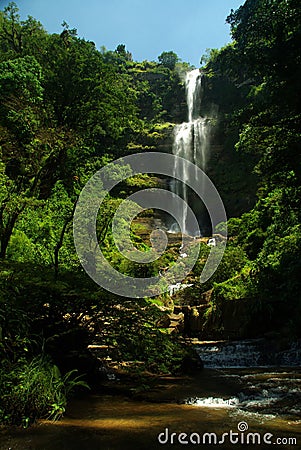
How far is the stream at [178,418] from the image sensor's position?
303cm

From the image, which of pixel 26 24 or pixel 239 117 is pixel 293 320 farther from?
pixel 26 24

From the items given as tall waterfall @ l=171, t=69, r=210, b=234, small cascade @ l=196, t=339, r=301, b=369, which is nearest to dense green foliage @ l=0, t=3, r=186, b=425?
small cascade @ l=196, t=339, r=301, b=369

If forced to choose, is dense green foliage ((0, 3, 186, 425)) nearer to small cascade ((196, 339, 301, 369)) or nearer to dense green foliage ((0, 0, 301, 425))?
dense green foliage ((0, 0, 301, 425))

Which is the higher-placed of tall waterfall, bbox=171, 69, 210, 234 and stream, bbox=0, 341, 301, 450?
tall waterfall, bbox=171, 69, 210, 234

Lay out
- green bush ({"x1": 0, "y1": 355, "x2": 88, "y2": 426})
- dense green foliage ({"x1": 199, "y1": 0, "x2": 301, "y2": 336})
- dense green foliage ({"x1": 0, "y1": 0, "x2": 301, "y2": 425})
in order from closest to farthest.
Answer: green bush ({"x1": 0, "y1": 355, "x2": 88, "y2": 426}) → dense green foliage ({"x1": 0, "y1": 0, "x2": 301, "y2": 425}) → dense green foliage ({"x1": 199, "y1": 0, "x2": 301, "y2": 336})

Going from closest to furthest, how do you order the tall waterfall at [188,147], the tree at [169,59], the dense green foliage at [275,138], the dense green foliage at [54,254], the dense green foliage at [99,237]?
1. the dense green foliage at [54,254]
2. the dense green foliage at [99,237]
3. the dense green foliage at [275,138]
4. the tall waterfall at [188,147]
5. the tree at [169,59]

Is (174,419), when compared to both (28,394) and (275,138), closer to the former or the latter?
(28,394)

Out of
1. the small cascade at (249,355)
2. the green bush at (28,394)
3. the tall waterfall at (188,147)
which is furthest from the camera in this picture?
the tall waterfall at (188,147)

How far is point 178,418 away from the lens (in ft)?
12.9

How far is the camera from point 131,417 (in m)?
4.00

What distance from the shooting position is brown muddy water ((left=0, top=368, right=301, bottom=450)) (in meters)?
3.02

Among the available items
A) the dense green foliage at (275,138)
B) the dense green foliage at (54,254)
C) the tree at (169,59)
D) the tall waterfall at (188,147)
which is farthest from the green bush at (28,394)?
the tree at (169,59)

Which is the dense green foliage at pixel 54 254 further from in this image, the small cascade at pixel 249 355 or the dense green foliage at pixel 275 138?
the dense green foliage at pixel 275 138

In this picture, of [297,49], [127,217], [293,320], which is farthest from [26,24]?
[293,320]
